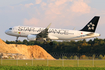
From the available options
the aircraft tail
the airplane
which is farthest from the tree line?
the airplane

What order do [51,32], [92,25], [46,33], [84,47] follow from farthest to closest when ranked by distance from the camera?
[84,47]
[92,25]
[51,32]
[46,33]

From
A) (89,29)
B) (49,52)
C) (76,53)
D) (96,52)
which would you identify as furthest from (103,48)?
(49,52)

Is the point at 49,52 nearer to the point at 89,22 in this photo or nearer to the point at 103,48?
the point at 103,48

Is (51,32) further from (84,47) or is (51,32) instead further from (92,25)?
(84,47)

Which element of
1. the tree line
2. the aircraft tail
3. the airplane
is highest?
the aircraft tail

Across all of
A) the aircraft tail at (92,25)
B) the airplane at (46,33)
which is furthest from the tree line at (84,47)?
the airplane at (46,33)

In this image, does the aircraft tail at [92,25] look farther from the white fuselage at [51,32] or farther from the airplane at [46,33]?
the white fuselage at [51,32]

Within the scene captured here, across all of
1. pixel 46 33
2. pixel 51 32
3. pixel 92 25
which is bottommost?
pixel 46 33

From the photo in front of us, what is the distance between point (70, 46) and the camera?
81750mm

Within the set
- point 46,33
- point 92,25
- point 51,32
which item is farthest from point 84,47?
point 46,33

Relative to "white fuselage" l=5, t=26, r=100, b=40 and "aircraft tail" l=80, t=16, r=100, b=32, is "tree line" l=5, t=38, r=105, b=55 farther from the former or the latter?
"white fuselage" l=5, t=26, r=100, b=40

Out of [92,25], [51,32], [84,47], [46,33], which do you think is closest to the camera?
[46,33]

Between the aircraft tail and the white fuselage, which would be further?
the aircraft tail

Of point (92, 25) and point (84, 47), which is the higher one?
point (92, 25)
